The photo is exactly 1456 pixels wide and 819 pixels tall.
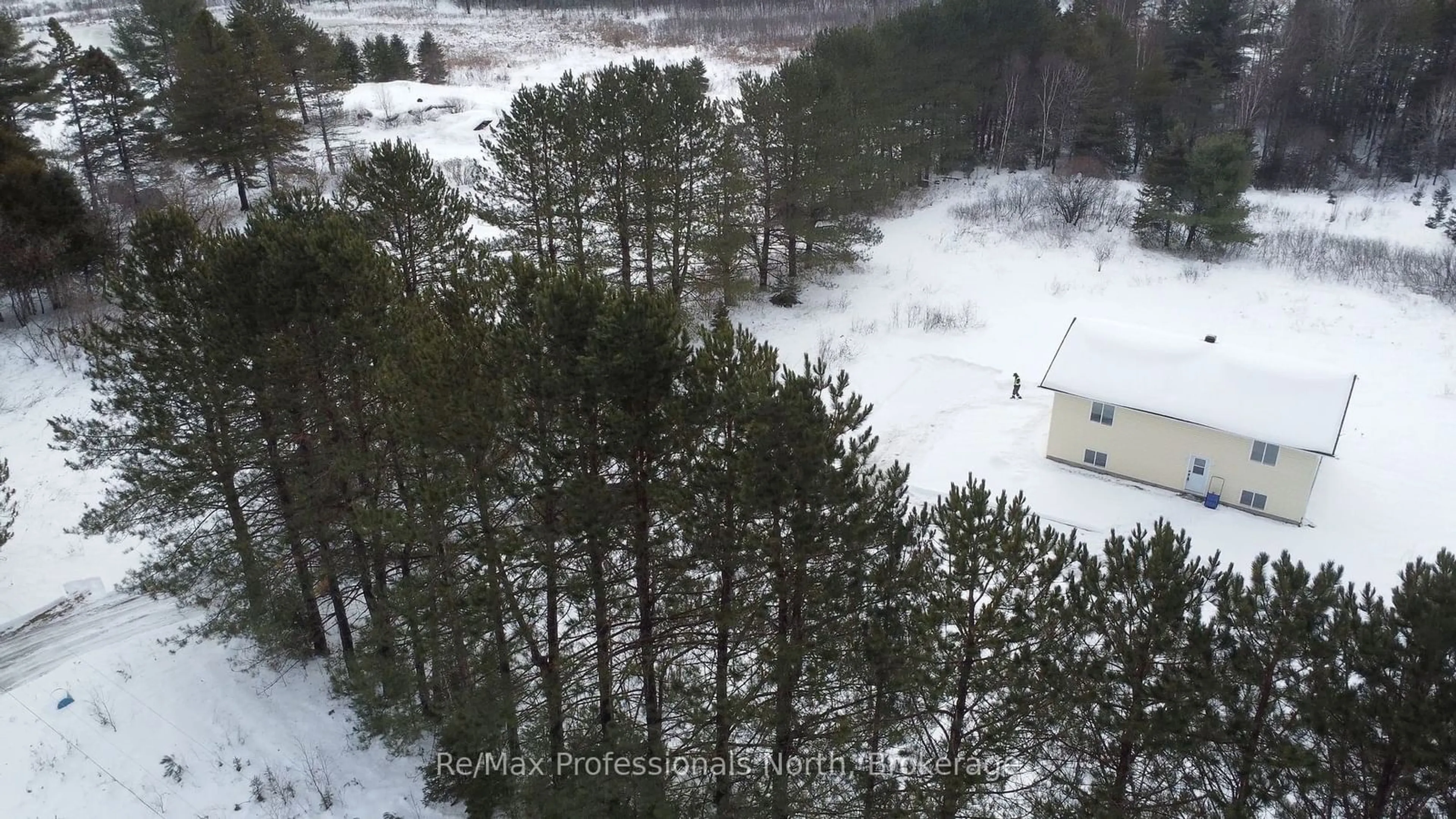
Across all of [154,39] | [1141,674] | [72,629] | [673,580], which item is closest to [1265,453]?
[1141,674]

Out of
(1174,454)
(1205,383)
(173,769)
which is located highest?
(1205,383)

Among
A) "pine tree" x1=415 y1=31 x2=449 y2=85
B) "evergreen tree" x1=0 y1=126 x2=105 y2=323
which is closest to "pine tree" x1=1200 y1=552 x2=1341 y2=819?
"evergreen tree" x1=0 y1=126 x2=105 y2=323

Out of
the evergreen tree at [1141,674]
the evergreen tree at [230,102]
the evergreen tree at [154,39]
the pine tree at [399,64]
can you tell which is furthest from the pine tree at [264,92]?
the evergreen tree at [1141,674]

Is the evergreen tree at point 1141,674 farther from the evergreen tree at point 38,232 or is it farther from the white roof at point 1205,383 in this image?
the evergreen tree at point 38,232

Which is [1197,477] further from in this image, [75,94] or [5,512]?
[75,94]

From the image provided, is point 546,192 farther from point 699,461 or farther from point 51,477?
point 699,461

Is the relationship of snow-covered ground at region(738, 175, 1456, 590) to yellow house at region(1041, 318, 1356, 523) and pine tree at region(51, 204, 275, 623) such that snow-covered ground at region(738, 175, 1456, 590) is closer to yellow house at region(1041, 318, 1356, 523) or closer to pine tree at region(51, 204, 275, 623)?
yellow house at region(1041, 318, 1356, 523)
